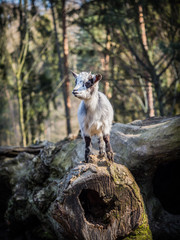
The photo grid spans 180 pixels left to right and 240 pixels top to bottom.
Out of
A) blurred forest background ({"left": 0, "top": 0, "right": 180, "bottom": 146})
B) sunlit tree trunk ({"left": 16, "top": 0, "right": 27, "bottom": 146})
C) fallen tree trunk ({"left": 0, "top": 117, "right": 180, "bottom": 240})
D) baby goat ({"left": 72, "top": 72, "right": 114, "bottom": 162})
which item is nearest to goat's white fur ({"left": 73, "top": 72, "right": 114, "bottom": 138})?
baby goat ({"left": 72, "top": 72, "right": 114, "bottom": 162})

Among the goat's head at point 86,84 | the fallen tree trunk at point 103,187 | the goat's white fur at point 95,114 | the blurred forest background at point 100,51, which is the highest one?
the blurred forest background at point 100,51

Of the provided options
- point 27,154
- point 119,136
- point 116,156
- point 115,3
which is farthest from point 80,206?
point 115,3

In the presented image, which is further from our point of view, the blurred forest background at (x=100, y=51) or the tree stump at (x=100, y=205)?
the blurred forest background at (x=100, y=51)

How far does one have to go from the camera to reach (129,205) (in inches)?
165

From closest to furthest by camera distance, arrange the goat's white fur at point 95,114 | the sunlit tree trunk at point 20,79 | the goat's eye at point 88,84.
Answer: the goat's eye at point 88,84, the goat's white fur at point 95,114, the sunlit tree trunk at point 20,79

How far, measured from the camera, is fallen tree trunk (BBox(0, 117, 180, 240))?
399 centimetres

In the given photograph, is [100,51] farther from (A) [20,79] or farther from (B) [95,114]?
(B) [95,114]

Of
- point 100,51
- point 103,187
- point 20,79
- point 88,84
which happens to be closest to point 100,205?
point 103,187

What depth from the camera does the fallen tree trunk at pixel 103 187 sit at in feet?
13.1

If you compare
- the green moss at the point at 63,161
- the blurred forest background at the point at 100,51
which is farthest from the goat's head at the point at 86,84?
the blurred forest background at the point at 100,51

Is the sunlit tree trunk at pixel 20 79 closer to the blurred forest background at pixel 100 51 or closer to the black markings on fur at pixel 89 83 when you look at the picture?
the blurred forest background at pixel 100 51

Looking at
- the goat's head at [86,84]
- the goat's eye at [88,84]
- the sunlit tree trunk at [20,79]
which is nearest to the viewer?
the goat's head at [86,84]

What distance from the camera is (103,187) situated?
407cm

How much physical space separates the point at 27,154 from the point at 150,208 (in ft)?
16.2
